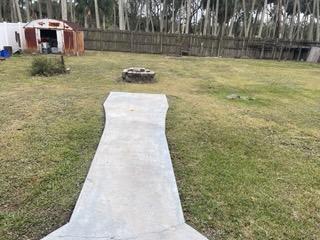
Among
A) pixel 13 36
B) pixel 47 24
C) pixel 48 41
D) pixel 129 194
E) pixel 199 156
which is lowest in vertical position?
pixel 199 156

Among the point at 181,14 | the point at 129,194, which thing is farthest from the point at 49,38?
the point at 181,14

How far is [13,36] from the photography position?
16109mm

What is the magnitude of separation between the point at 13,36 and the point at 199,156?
49.2 feet

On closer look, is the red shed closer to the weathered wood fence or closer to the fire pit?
→ the weathered wood fence

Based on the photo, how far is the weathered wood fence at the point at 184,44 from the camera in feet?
67.2

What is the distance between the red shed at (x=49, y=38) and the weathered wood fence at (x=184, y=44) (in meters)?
3.47

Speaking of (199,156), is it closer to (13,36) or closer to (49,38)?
(13,36)

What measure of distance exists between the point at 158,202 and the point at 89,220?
28.9 inches

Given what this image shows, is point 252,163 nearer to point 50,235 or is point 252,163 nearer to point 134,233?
point 134,233

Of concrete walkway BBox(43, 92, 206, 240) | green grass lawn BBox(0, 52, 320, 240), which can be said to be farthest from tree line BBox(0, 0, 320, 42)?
concrete walkway BBox(43, 92, 206, 240)

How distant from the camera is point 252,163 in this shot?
447cm

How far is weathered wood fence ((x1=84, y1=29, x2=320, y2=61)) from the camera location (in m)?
20.5

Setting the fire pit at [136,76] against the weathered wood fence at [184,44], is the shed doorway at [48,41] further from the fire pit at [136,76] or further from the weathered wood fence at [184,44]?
the fire pit at [136,76]

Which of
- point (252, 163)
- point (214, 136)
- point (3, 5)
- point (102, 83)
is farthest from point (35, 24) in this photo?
point (3, 5)
